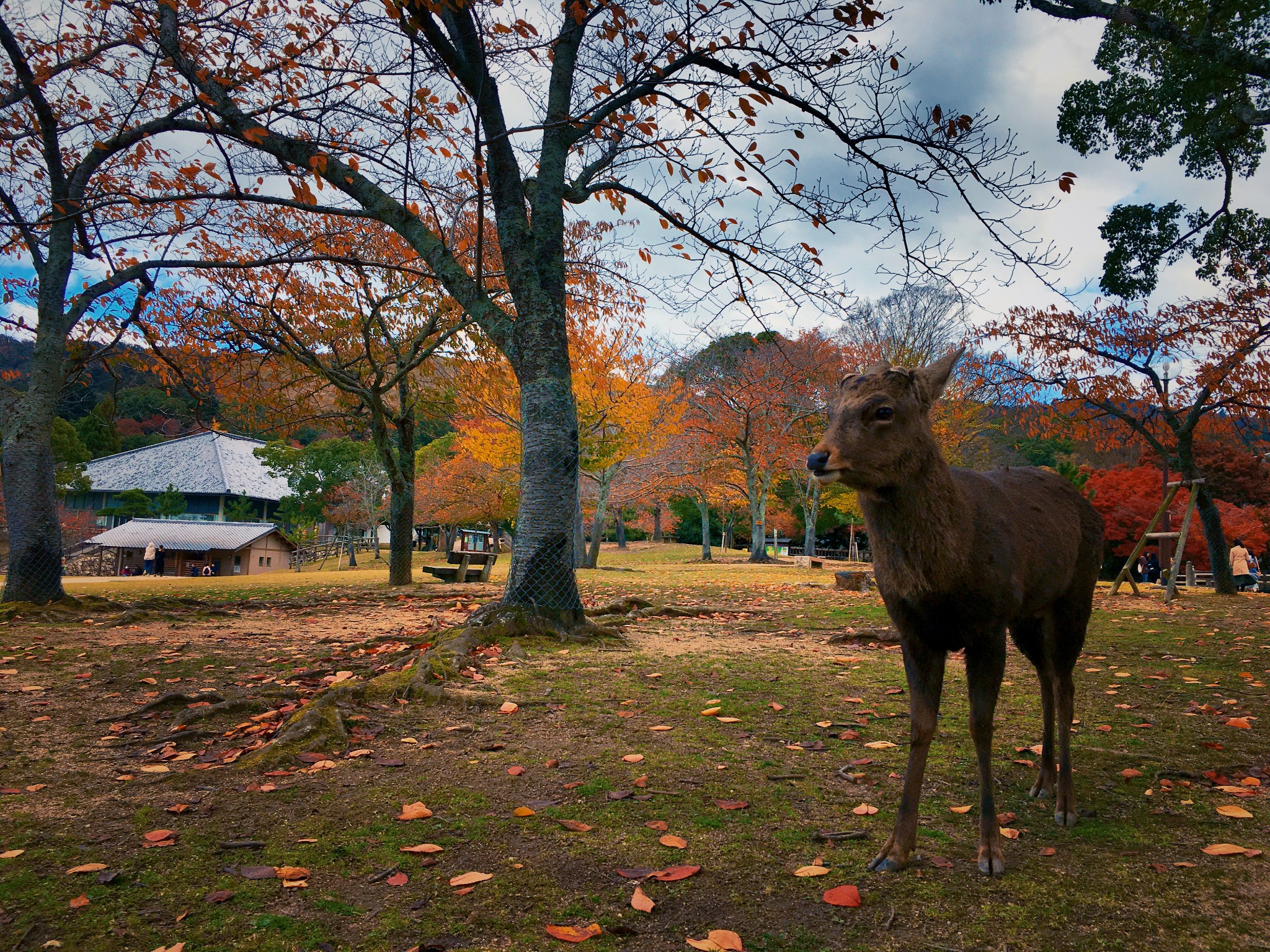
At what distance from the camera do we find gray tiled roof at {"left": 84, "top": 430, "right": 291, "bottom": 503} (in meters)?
49.4

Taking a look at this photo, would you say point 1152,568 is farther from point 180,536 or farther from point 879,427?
point 180,536

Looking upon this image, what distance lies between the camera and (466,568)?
58.2 ft

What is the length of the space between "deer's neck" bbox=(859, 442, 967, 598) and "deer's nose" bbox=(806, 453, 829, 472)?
335 millimetres

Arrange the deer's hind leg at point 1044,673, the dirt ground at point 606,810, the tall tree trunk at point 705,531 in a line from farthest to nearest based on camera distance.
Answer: the tall tree trunk at point 705,531 < the deer's hind leg at point 1044,673 < the dirt ground at point 606,810

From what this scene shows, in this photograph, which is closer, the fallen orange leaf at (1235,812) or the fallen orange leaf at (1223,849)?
the fallen orange leaf at (1223,849)

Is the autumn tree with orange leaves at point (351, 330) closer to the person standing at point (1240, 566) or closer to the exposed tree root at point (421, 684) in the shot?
the exposed tree root at point (421, 684)

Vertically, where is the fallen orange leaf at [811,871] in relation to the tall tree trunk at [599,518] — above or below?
below

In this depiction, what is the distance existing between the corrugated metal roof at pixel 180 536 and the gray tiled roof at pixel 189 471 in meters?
9.54

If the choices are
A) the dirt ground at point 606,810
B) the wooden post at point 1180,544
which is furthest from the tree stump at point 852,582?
the dirt ground at point 606,810

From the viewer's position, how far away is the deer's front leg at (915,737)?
281 centimetres

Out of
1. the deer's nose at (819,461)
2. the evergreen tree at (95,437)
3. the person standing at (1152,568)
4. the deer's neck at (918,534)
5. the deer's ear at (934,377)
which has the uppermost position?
the evergreen tree at (95,437)

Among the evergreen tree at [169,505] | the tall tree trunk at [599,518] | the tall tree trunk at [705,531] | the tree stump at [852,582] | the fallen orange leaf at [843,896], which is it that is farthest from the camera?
the evergreen tree at [169,505]

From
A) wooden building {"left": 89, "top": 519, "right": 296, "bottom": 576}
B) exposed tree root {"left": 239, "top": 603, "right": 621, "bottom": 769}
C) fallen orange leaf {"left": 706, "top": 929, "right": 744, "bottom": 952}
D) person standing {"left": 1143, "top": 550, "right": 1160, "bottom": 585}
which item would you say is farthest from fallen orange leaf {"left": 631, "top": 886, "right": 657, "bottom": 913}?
wooden building {"left": 89, "top": 519, "right": 296, "bottom": 576}

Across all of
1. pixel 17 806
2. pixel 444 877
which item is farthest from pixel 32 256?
pixel 444 877
